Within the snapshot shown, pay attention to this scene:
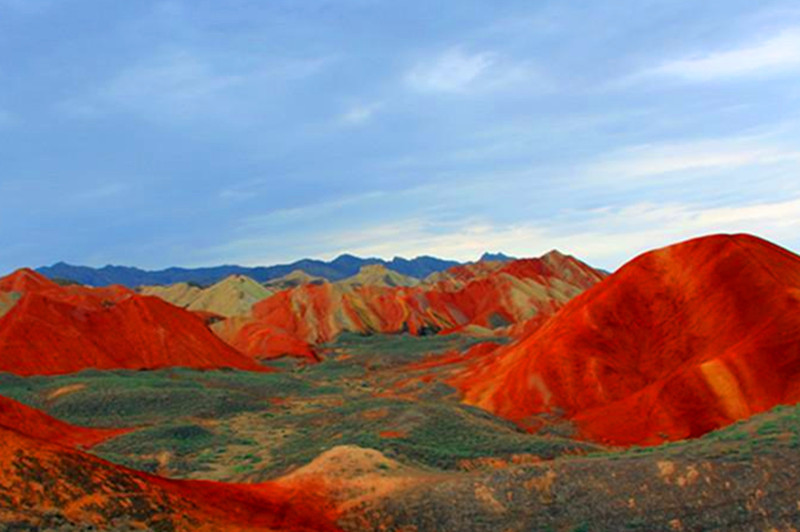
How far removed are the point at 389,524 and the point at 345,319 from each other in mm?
114366

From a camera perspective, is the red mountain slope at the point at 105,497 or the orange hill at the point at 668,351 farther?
the orange hill at the point at 668,351

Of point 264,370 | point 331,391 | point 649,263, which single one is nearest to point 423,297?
point 264,370

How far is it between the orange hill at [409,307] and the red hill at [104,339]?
3419 cm

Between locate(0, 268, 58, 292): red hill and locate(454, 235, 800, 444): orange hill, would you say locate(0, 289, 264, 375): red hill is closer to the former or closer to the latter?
locate(0, 268, 58, 292): red hill

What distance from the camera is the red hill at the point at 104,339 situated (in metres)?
69.0

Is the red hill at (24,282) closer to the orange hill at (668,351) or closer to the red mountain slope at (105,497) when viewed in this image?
the orange hill at (668,351)

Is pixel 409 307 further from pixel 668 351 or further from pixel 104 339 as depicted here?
pixel 668 351

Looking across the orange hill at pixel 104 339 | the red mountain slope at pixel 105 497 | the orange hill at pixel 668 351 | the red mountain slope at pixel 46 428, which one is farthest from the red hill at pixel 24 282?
the red mountain slope at pixel 105 497

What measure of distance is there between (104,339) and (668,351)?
64.5 meters

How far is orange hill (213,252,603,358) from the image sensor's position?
429 feet

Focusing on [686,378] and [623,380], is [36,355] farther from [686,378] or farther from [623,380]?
[686,378]

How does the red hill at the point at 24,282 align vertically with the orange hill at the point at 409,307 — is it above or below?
above

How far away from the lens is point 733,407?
3706cm

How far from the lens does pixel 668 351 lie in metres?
46.3
